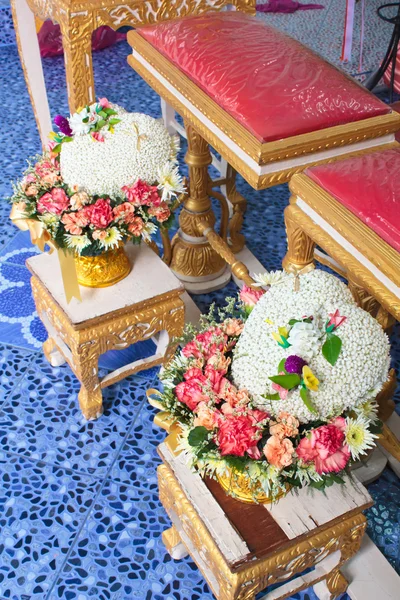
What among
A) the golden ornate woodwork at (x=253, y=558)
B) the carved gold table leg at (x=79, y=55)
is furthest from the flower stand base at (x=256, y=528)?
the carved gold table leg at (x=79, y=55)

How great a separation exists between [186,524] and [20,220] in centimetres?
82

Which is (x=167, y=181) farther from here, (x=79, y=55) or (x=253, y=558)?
(x=253, y=558)

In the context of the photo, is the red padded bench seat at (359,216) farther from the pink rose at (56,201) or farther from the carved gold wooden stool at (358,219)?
the pink rose at (56,201)

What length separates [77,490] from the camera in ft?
5.27

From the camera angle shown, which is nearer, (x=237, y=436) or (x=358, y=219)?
(x=237, y=436)

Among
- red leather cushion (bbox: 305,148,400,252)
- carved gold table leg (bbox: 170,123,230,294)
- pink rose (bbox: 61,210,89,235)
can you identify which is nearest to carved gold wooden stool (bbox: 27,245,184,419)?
pink rose (bbox: 61,210,89,235)

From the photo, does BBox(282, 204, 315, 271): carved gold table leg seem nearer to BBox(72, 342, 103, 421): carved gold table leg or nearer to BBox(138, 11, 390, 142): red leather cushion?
BBox(138, 11, 390, 142): red leather cushion

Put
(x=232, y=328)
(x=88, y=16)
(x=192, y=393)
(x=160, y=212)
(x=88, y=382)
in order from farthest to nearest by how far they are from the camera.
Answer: (x=88, y=16) < (x=88, y=382) < (x=160, y=212) < (x=232, y=328) < (x=192, y=393)

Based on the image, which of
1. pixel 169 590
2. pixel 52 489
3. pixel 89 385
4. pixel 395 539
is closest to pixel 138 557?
pixel 169 590

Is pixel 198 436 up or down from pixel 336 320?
down

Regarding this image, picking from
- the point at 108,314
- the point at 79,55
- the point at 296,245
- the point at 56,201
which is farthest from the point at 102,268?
the point at 79,55

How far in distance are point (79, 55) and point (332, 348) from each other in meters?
1.38

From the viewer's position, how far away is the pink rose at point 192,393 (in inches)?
43.4

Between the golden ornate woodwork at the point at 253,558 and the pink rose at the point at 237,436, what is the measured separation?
189 mm
